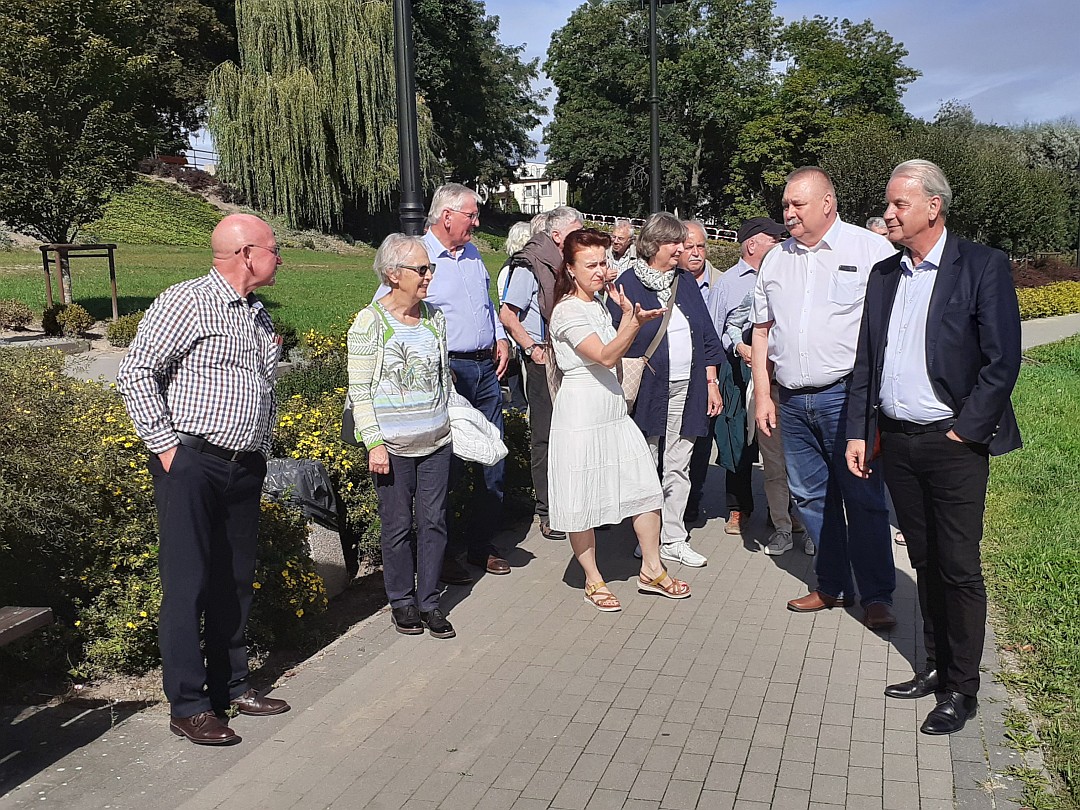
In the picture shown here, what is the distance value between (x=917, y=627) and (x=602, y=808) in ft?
7.91

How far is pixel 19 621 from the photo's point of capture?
367cm

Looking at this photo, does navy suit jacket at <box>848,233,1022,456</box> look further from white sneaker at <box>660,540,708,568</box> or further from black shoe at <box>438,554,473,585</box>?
black shoe at <box>438,554,473,585</box>

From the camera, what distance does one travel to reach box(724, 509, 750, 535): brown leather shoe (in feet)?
23.3

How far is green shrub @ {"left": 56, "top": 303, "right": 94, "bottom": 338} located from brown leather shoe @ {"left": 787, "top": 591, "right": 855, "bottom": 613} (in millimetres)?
14799

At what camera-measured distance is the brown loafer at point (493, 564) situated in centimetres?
632

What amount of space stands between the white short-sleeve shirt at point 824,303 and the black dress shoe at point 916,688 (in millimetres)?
1495

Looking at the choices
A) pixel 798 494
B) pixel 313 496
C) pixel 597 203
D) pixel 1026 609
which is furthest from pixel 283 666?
pixel 597 203

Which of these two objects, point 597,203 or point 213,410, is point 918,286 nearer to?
point 213,410

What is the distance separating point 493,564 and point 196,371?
9.50ft

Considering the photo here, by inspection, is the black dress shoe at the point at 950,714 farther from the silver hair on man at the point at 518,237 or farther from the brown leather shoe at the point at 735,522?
the silver hair on man at the point at 518,237

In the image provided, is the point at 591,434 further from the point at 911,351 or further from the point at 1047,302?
the point at 1047,302

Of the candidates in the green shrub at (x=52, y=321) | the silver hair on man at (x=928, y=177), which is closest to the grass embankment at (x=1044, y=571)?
the silver hair on man at (x=928, y=177)

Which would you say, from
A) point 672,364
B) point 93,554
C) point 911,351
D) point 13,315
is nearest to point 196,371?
point 93,554

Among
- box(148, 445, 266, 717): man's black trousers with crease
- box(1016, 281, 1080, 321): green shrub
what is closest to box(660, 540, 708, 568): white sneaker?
box(148, 445, 266, 717): man's black trousers with crease
